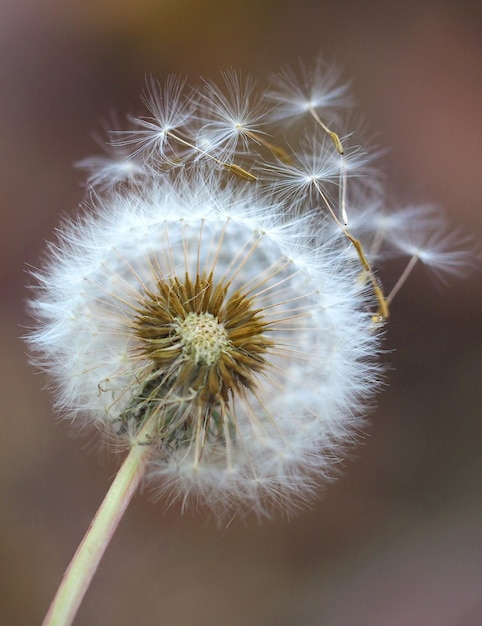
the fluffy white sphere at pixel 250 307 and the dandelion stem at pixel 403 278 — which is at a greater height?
the dandelion stem at pixel 403 278

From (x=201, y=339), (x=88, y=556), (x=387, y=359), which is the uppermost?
(x=387, y=359)

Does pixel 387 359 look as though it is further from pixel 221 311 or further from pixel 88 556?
pixel 88 556

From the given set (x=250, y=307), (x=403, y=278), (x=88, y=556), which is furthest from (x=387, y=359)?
(x=88, y=556)

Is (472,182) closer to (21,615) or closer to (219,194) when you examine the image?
(219,194)

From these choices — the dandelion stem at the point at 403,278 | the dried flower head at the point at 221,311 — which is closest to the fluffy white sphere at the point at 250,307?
the dried flower head at the point at 221,311

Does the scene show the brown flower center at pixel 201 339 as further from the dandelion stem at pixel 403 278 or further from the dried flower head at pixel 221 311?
the dandelion stem at pixel 403 278

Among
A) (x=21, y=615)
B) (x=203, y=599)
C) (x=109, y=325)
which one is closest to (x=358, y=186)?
(x=109, y=325)

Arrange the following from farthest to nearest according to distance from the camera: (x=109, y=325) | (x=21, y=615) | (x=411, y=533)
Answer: (x=411, y=533), (x=21, y=615), (x=109, y=325)

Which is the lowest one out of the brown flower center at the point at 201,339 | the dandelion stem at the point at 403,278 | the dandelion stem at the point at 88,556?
the dandelion stem at the point at 88,556
